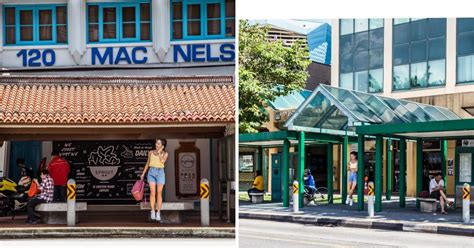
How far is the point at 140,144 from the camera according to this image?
1461 cm

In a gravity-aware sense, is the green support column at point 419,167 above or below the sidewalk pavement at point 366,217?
above

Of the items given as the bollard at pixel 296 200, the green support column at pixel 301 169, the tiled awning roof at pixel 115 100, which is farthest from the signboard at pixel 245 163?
the green support column at pixel 301 169

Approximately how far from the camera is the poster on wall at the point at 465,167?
14906 millimetres

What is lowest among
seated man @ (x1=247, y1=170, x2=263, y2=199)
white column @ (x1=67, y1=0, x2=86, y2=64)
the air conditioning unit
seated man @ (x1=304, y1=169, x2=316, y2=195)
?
seated man @ (x1=304, y1=169, x2=316, y2=195)

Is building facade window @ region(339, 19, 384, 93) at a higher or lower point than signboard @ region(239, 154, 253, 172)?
higher

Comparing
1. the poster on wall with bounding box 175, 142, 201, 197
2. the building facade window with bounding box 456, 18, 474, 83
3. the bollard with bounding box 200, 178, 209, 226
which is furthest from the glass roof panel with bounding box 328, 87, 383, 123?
the bollard with bounding box 200, 178, 209, 226

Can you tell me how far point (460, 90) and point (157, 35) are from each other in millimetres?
5722

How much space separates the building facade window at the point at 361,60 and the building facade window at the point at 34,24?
5.37 metres

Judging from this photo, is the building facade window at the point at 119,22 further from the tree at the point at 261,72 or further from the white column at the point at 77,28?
the tree at the point at 261,72

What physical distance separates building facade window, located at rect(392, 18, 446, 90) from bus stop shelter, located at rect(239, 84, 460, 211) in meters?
0.61

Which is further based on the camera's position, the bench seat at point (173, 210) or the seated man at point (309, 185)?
the seated man at point (309, 185)

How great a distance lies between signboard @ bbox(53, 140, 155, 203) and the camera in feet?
47.4

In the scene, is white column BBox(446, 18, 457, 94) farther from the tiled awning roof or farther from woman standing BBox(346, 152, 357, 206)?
the tiled awning roof

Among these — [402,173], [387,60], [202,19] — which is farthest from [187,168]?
[402,173]
